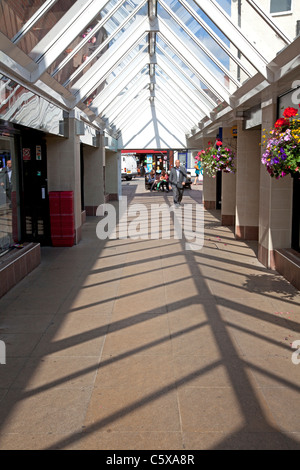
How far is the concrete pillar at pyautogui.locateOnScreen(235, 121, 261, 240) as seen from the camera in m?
11.3

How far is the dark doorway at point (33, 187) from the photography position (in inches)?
408

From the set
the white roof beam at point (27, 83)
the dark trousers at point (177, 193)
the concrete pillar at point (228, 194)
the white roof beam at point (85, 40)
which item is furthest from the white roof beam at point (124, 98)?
the white roof beam at point (85, 40)

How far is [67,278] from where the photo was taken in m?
7.85

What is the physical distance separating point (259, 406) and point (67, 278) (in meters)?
4.76

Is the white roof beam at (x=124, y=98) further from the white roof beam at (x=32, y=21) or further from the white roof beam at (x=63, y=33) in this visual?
the white roof beam at (x=32, y=21)

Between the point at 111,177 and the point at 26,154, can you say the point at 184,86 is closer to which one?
the point at 26,154

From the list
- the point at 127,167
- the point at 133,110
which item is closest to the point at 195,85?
the point at 133,110

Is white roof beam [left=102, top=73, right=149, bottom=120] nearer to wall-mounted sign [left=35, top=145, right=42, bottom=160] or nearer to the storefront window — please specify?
wall-mounted sign [left=35, top=145, right=42, bottom=160]

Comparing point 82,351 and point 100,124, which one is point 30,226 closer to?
point 82,351

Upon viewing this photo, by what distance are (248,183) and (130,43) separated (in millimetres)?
3948

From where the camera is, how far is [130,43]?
1050 cm

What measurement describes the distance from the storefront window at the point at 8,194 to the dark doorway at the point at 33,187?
57 centimetres

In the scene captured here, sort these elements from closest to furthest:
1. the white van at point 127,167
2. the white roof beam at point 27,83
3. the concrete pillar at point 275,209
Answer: the white roof beam at point 27,83, the concrete pillar at point 275,209, the white van at point 127,167

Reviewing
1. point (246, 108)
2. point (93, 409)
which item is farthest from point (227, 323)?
point (246, 108)
